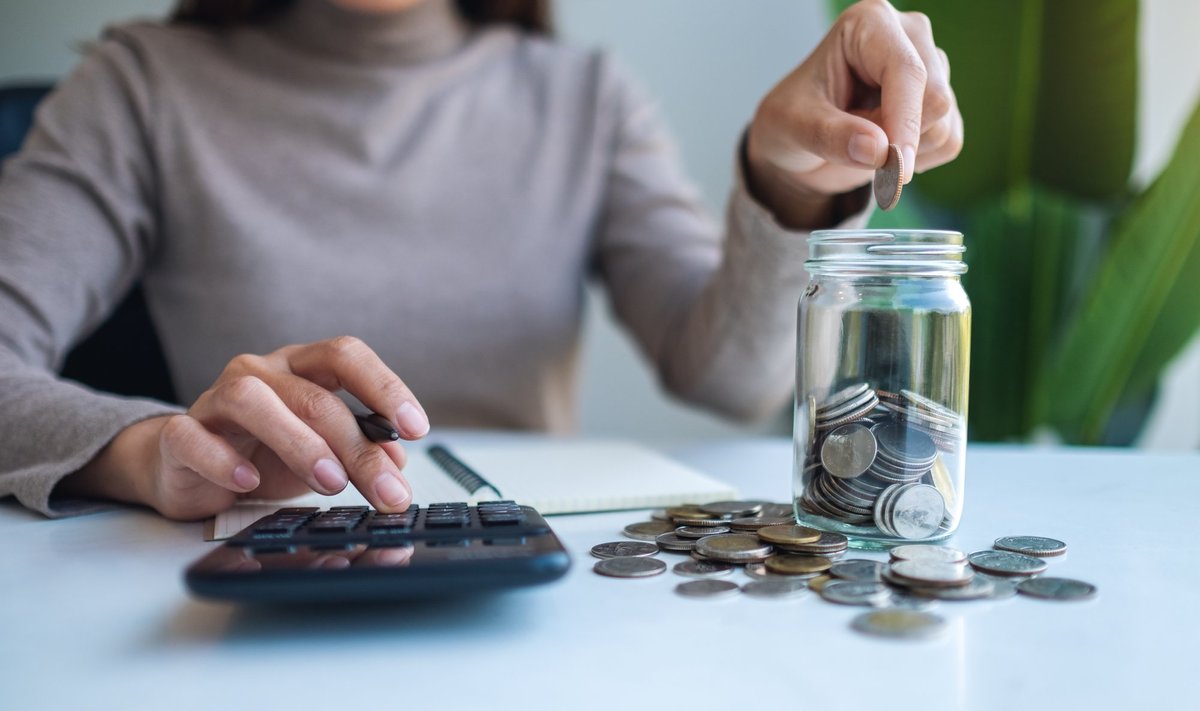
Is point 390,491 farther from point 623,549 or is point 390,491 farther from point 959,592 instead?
point 959,592

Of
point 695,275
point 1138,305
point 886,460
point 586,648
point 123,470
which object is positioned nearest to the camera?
point 586,648

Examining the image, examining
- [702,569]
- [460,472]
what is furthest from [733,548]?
[460,472]

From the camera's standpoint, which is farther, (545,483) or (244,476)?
(545,483)

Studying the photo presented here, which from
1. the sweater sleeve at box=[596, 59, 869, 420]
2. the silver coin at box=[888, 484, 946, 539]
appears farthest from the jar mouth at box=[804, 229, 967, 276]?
the sweater sleeve at box=[596, 59, 869, 420]

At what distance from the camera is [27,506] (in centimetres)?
60

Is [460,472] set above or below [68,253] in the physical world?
below

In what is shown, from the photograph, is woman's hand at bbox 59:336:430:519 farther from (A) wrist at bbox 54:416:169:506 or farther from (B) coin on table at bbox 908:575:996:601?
(B) coin on table at bbox 908:575:996:601

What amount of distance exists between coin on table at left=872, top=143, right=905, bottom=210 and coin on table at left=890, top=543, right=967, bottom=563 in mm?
178

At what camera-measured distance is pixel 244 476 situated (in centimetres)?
51

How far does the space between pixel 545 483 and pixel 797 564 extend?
0.24m

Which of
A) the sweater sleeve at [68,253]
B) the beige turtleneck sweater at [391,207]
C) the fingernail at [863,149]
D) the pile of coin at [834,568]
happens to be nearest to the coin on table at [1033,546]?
the pile of coin at [834,568]

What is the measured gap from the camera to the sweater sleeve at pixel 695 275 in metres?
0.79

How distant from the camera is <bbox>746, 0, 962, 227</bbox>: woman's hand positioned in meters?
0.50

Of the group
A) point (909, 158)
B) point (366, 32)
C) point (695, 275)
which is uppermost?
point (366, 32)
